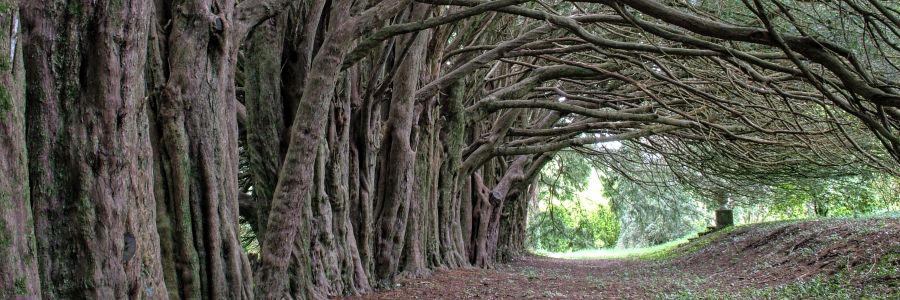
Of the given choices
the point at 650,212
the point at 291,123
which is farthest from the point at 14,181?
the point at 650,212

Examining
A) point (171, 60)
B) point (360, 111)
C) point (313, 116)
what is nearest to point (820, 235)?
point (360, 111)

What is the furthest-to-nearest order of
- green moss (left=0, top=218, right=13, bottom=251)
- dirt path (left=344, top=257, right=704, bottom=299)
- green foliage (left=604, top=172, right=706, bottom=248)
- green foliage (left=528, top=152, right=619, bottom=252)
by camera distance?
green foliage (left=604, top=172, right=706, bottom=248) < green foliage (left=528, top=152, right=619, bottom=252) < dirt path (left=344, top=257, right=704, bottom=299) < green moss (left=0, top=218, right=13, bottom=251)

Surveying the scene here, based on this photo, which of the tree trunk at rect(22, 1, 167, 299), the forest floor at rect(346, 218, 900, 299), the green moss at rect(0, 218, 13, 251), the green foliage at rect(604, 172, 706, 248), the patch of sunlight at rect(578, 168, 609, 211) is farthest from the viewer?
the patch of sunlight at rect(578, 168, 609, 211)

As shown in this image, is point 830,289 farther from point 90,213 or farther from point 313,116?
point 90,213

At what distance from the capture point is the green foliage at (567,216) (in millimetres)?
20000

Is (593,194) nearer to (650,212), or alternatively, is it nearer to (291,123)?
(650,212)

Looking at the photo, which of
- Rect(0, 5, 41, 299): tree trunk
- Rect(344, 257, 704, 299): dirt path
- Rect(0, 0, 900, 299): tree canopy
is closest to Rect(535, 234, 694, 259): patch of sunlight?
Rect(0, 0, 900, 299): tree canopy

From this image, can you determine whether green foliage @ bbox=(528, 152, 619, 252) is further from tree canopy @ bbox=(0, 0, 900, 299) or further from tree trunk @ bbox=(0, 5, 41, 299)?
tree trunk @ bbox=(0, 5, 41, 299)

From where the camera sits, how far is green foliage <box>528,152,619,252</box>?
2000 cm

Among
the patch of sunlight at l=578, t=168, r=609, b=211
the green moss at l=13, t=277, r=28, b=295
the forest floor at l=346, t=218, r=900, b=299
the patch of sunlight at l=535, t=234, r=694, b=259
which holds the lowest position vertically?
the patch of sunlight at l=535, t=234, r=694, b=259

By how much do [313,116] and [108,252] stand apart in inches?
95.2

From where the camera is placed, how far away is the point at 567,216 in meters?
30.1

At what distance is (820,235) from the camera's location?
11250 millimetres

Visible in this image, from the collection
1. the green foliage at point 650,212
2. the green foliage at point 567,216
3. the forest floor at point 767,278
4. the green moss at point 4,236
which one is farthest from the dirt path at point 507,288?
the green foliage at point 650,212
